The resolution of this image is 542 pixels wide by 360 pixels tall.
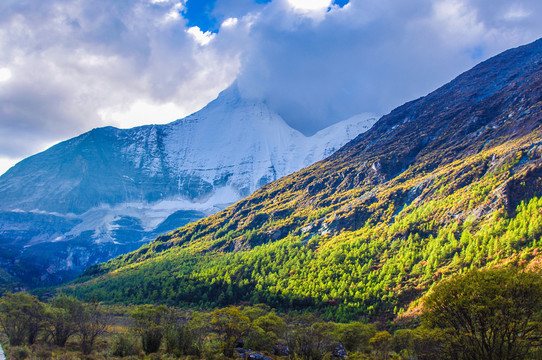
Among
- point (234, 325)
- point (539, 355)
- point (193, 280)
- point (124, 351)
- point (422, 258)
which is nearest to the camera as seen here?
point (539, 355)

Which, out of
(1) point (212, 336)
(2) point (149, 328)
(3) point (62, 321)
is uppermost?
(3) point (62, 321)

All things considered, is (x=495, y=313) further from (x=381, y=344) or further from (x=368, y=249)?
(x=368, y=249)

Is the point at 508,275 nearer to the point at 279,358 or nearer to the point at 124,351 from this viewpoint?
the point at 279,358

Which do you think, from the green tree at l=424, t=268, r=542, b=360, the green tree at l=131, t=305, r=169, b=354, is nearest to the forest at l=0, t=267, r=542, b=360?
the green tree at l=131, t=305, r=169, b=354

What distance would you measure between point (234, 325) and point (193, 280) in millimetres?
77533

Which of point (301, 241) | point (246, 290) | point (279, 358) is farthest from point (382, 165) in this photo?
point (279, 358)

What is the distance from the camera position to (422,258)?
86875 mm

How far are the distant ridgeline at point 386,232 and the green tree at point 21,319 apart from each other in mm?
56921

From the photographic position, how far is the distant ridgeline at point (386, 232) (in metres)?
78.9

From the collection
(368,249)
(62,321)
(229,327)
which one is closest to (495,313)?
(229,327)

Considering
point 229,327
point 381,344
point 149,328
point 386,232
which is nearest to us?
point 381,344

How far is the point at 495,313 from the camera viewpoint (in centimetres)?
2812

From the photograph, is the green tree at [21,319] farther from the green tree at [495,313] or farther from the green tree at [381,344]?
the green tree at [495,313]

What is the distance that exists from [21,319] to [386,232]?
98.2m
